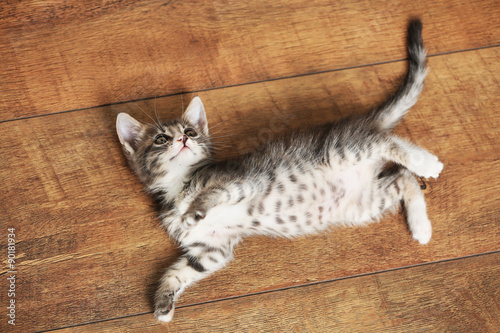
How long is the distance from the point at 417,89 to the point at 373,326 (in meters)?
0.96

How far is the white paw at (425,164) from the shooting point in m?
1.48

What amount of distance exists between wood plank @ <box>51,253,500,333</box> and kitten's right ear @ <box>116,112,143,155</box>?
0.64 m

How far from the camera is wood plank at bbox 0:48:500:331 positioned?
1.52 meters

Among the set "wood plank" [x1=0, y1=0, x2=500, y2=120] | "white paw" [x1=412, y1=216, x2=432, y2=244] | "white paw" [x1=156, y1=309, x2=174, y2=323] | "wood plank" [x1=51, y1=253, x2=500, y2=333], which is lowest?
"wood plank" [x1=51, y1=253, x2=500, y2=333]

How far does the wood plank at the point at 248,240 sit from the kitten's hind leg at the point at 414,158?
0.14m

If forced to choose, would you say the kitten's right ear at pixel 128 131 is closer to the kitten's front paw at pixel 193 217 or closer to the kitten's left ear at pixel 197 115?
the kitten's left ear at pixel 197 115

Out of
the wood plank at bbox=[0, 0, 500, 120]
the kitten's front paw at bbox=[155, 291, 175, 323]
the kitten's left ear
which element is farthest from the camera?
the wood plank at bbox=[0, 0, 500, 120]

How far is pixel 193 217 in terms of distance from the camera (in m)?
1.30

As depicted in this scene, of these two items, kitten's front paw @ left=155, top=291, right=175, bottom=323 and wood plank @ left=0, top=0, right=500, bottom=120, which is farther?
wood plank @ left=0, top=0, right=500, bottom=120

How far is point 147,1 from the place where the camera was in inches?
67.8

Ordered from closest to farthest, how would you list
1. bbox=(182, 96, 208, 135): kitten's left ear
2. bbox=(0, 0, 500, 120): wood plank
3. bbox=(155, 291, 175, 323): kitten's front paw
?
bbox=(155, 291, 175, 323): kitten's front paw, bbox=(182, 96, 208, 135): kitten's left ear, bbox=(0, 0, 500, 120): wood plank

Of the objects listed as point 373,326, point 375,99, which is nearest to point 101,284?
point 373,326

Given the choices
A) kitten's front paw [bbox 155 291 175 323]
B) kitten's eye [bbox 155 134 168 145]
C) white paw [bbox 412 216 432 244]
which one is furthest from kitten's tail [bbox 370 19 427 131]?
kitten's front paw [bbox 155 291 175 323]

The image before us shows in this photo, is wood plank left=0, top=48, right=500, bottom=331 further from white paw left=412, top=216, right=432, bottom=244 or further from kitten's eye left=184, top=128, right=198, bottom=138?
kitten's eye left=184, top=128, right=198, bottom=138
